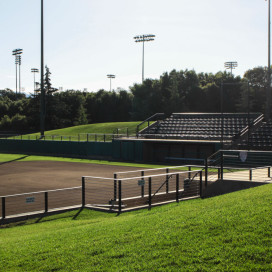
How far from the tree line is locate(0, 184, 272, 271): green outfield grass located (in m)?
62.4

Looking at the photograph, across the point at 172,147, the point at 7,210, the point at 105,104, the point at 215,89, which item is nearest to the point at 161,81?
the point at 215,89

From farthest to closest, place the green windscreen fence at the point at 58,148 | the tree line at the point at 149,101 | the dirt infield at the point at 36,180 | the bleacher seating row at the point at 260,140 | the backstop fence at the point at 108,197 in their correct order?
the tree line at the point at 149,101
the green windscreen fence at the point at 58,148
the bleacher seating row at the point at 260,140
the dirt infield at the point at 36,180
the backstop fence at the point at 108,197

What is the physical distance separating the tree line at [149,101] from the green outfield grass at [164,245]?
62.4 metres

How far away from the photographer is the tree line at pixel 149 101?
2827 inches

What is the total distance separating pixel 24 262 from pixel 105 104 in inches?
3358

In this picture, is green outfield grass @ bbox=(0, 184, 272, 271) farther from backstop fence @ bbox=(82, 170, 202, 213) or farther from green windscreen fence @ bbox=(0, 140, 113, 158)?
green windscreen fence @ bbox=(0, 140, 113, 158)

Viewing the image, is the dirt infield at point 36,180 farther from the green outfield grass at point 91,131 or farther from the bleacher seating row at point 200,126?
the green outfield grass at point 91,131

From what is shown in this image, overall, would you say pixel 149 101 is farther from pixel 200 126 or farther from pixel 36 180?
pixel 36 180

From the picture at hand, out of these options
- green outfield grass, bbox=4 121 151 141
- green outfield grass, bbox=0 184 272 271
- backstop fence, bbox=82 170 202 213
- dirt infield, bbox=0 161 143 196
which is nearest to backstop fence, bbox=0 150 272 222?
backstop fence, bbox=82 170 202 213

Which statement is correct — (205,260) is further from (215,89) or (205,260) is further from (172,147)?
(215,89)

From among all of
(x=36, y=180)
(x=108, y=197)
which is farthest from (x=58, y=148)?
(x=108, y=197)

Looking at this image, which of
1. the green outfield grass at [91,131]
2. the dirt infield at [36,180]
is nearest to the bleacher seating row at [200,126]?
the green outfield grass at [91,131]

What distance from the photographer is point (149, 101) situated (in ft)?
237

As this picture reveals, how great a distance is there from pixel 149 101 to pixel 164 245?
66433 millimetres
